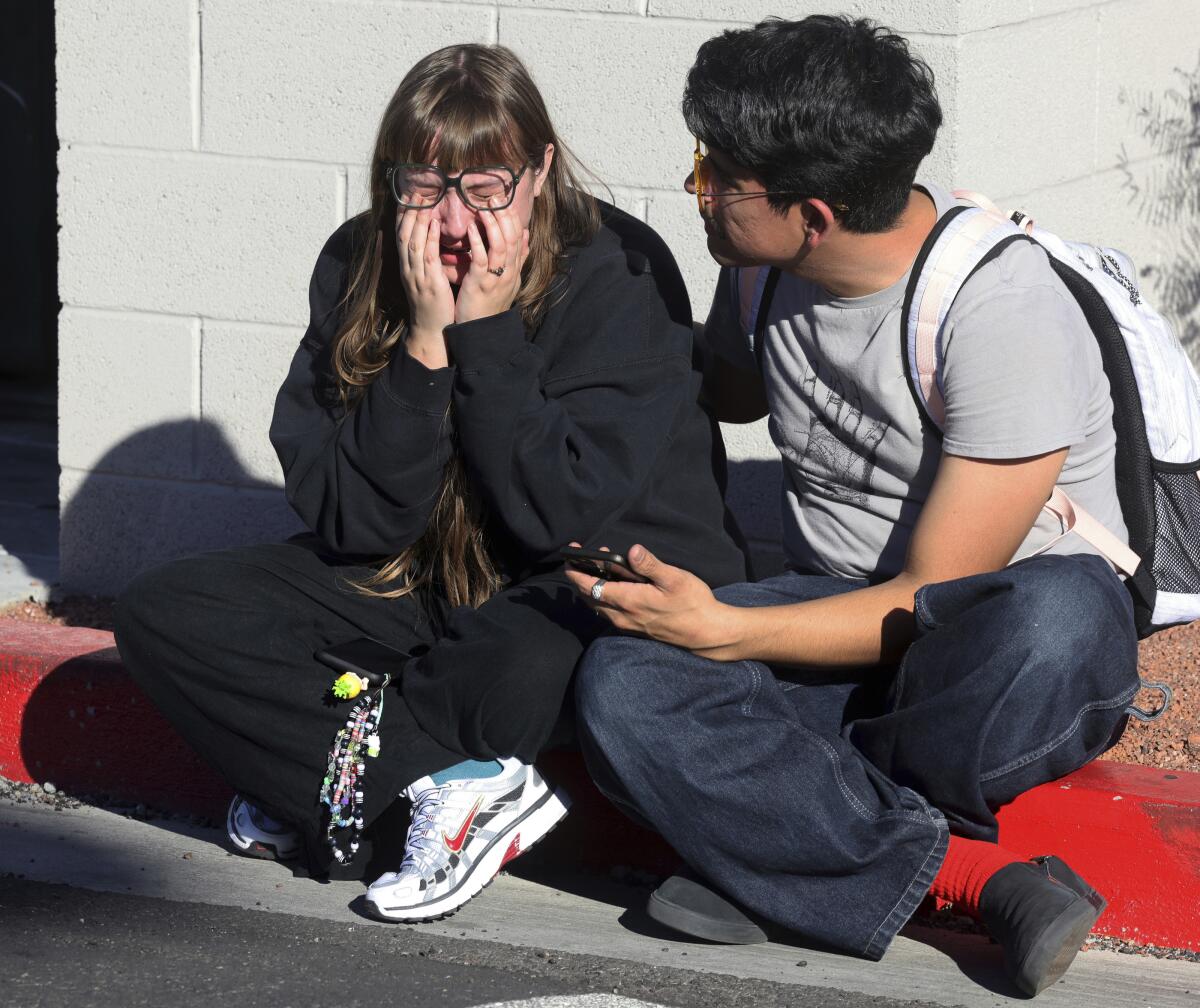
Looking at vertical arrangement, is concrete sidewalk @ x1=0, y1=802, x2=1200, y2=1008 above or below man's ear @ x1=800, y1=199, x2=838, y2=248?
below

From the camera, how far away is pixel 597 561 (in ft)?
8.73

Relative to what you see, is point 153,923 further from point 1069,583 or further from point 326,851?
point 1069,583

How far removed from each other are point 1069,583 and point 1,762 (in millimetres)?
2157

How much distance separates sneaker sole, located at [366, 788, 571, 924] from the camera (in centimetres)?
276

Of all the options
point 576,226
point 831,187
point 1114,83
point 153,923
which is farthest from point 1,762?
point 1114,83

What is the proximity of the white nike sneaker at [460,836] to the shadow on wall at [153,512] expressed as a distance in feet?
4.38

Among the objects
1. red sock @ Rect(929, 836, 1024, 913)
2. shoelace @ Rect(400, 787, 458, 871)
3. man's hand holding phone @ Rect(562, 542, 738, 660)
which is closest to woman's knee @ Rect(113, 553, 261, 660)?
shoelace @ Rect(400, 787, 458, 871)

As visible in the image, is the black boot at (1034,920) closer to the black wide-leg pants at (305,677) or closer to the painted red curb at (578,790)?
the painted red curb at (578,790)

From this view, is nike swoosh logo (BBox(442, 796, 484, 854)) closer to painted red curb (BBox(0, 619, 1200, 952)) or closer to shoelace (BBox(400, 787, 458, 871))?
shoelace (BBox(400, 787, 458, 871))

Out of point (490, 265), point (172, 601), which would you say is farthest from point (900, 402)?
point (172, 601)

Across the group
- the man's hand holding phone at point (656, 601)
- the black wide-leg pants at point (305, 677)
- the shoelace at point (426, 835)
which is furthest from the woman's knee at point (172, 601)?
the man's hand holding phone at point (656, 601)

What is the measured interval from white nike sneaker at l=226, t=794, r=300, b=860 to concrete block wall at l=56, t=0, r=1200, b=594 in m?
1.06

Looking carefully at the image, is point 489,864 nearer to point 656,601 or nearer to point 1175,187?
point 656,601

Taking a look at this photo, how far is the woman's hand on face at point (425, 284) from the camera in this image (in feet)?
9.48
